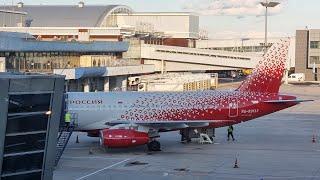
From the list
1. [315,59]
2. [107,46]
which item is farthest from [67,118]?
[315,59]

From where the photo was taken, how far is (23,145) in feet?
67.6

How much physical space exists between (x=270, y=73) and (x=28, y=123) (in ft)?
92.8

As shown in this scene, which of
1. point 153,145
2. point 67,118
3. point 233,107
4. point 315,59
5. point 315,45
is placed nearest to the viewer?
point 67,118

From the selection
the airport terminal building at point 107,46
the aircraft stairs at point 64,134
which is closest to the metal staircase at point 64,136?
the aircraft stairs at point 64,134

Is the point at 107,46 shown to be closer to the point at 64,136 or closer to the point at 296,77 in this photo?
the point at 64,136

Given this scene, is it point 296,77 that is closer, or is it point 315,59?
point 296,77

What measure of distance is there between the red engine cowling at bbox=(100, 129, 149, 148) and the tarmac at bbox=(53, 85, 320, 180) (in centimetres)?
75

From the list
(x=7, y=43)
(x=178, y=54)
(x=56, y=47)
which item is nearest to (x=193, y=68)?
(x=178, y=54)

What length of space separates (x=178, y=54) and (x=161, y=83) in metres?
33.6

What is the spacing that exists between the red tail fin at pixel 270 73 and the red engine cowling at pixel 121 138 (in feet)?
30.6

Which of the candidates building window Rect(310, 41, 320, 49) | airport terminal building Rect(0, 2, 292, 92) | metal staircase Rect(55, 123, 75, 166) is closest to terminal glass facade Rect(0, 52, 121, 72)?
airport terminal building Rect(0, 2, 292, 92)

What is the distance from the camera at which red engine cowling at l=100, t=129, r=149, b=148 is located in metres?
39.3

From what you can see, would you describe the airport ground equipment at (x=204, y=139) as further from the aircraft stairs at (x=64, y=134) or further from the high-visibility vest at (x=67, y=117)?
the high-visibility vest at (x=67, y=117)

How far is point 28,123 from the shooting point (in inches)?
802
